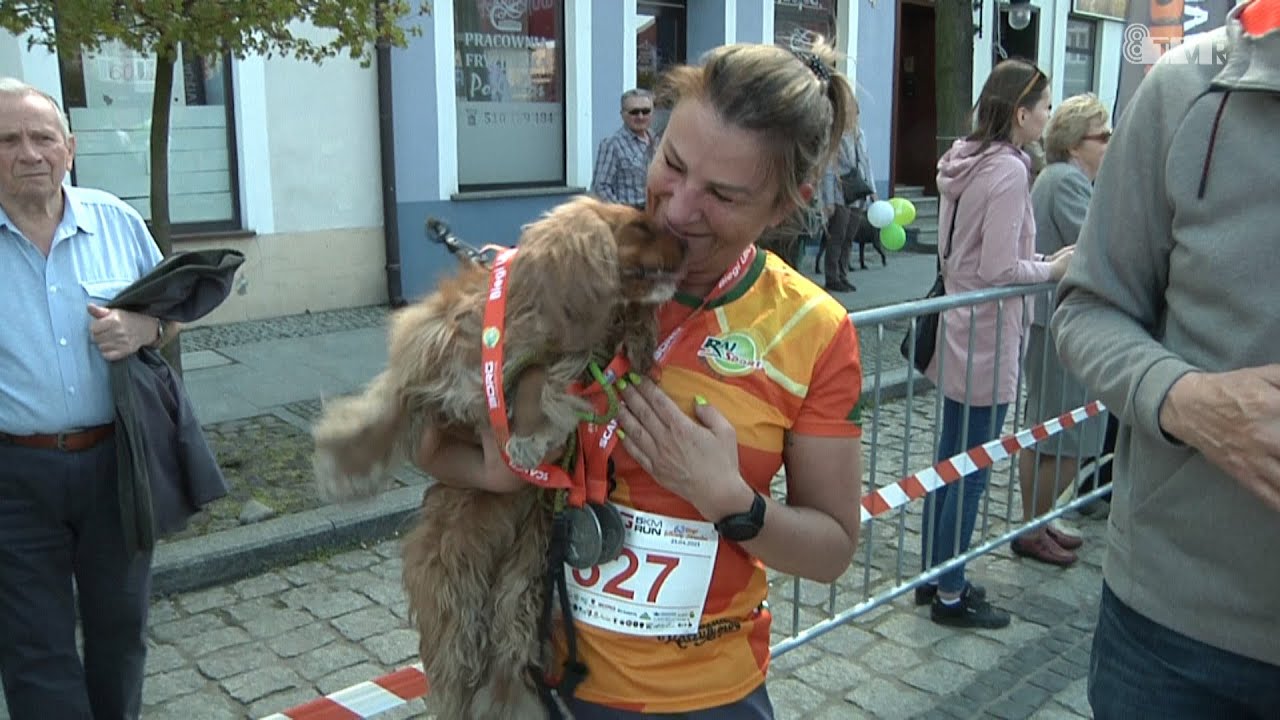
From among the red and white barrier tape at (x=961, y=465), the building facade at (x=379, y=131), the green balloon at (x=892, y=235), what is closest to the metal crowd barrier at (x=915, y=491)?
the red and white barrier tape at (x=961, y=465)

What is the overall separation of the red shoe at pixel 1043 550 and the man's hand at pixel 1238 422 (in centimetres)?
376

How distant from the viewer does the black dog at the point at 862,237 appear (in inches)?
493

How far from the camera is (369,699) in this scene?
251cm

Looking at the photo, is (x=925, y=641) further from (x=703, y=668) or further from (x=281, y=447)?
(x=281, y=447)

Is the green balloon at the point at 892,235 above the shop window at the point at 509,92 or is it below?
below

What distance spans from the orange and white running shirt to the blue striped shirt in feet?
7.21

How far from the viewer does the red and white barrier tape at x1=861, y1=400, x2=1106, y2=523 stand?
3838 millimetres

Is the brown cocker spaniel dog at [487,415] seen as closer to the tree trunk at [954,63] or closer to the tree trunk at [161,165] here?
the tree trunk at [161,165]

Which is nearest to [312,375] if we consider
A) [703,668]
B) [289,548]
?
[289,548]

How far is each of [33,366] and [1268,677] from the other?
3221 mm

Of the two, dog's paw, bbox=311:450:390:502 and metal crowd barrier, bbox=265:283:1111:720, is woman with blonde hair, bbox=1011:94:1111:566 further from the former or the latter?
dog's paw, bbox=311:450:390:502

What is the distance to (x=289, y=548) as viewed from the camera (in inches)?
197

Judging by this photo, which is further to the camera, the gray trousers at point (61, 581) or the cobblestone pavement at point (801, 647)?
the cobblestone pavement at point (801, 647)
